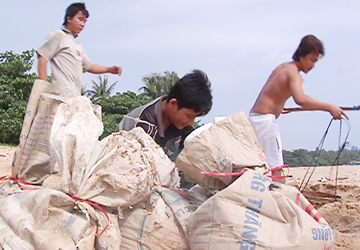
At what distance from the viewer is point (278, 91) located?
3732 millimetres

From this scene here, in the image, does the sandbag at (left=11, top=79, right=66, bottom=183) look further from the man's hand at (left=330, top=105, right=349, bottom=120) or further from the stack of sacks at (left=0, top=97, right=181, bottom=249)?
the man's hand at (left=330, top=105, right=349, bottom=120)

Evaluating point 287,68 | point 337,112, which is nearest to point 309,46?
point 287,68

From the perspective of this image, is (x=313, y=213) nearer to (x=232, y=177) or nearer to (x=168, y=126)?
(x=232, y=177)

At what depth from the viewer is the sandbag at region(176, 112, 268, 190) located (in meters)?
1.90

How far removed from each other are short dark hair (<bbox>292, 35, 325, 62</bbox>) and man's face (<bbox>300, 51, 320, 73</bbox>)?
0.02 m

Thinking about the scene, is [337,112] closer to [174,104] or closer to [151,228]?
[174,104]

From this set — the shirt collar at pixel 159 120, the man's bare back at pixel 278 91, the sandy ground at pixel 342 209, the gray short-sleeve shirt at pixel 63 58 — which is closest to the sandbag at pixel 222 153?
the shirt collar at pixel 159 120

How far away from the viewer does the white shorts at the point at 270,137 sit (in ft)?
11.5

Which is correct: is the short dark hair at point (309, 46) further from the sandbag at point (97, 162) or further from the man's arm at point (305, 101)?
the sandbag at point (97, 162)

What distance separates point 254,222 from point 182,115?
1105mm

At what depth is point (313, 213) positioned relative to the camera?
72.0 inches

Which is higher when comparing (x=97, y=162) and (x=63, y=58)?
(x=63, y=58)

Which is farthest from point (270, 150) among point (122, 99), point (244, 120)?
point (122, 99)

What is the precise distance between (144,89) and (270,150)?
2209 cm
